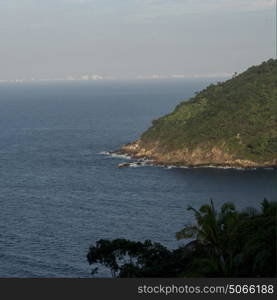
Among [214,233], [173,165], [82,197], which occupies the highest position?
[214,233]

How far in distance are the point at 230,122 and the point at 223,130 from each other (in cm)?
322

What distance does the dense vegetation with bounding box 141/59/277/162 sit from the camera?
2970 inches

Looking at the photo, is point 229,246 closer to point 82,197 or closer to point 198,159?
point 82,197

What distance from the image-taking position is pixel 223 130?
79375 millimetres

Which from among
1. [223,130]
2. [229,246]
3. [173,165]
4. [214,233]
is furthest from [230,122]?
[229,246]

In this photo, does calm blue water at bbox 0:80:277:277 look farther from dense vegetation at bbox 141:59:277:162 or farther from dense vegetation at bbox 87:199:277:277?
dense vegetation at bbox 87:199:277:277

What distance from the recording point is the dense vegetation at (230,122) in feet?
247

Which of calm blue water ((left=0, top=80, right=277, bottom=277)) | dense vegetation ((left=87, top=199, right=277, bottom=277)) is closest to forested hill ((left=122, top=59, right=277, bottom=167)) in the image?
calm blue water ((left=0, top=80, right=277, bottom=277))

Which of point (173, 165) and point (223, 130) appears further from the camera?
point (223, 130)

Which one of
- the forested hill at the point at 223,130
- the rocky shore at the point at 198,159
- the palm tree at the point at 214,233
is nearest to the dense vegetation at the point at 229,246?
the palm tree at the point at 214,233

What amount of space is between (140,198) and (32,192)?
11.6m
